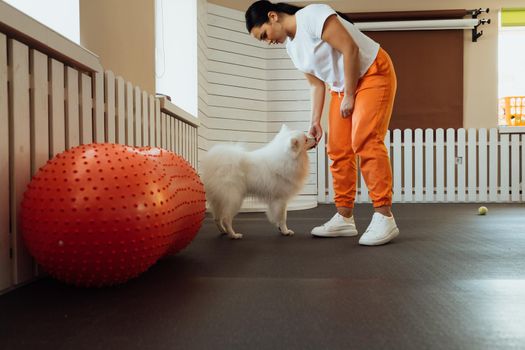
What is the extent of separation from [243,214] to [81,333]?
3364mm

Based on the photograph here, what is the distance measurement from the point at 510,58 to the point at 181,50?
499cm

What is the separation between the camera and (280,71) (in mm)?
6176

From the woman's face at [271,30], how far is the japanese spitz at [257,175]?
61 centimetres

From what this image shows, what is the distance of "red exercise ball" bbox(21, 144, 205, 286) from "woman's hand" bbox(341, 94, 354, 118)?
48.9 inches

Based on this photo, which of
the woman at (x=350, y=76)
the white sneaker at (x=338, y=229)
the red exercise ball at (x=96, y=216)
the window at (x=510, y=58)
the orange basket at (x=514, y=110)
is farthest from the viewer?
the window at (x=510, y=58)

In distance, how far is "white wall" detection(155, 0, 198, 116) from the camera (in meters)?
4.67

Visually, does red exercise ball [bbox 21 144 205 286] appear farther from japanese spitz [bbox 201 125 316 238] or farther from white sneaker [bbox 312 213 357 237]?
white sneaker [bbox 312 213 357 237]

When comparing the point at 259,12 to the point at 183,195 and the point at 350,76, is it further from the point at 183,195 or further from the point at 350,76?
the point at 183,195

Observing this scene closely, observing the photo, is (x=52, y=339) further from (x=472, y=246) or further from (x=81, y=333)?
(x=472, y=246)

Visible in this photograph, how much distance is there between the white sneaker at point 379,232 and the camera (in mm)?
2369

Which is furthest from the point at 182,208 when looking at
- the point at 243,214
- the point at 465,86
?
the point at 465,86

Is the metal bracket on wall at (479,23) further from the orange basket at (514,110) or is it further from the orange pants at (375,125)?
the orange pants at (375,125)

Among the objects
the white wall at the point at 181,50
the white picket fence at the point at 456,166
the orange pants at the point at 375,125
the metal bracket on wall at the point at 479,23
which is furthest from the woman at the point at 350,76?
the metal bracket on wall at the point at 479,23

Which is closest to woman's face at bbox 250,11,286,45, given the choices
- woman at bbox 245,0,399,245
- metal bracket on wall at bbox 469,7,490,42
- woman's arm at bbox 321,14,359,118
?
woman at bbox 245,0,399,245
